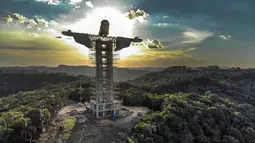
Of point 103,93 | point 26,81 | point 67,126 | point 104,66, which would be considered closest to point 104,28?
point 104,66

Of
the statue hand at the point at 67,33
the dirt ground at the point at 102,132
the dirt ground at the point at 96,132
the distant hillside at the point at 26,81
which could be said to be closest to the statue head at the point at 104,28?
the statue hand at the point at 67,33

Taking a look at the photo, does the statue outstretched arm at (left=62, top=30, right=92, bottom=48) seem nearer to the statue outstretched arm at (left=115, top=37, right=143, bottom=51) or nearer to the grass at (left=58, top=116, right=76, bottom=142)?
the statue outstretched arm at (left=115, top=37, right=143, bottom=51)

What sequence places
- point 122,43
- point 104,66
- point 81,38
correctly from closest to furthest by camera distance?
point 81,38, point 104,66, point 122,43

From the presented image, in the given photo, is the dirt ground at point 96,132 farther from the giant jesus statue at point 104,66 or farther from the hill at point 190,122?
the giant jesus statue at point 104,66

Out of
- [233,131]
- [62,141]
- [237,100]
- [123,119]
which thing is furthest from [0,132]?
[237,100]

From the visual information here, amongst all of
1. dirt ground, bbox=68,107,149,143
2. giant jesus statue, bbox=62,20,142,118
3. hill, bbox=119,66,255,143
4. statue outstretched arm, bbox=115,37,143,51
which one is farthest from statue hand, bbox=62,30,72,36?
hill, bbox=119,66,255,143

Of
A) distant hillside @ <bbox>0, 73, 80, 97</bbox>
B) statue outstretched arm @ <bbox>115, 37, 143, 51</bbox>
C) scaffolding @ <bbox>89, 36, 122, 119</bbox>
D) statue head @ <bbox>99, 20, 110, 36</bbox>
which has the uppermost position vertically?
statue head @ <bbox>99, 20, 110, 36</bbox>

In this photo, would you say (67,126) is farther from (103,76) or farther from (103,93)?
(103,76)
